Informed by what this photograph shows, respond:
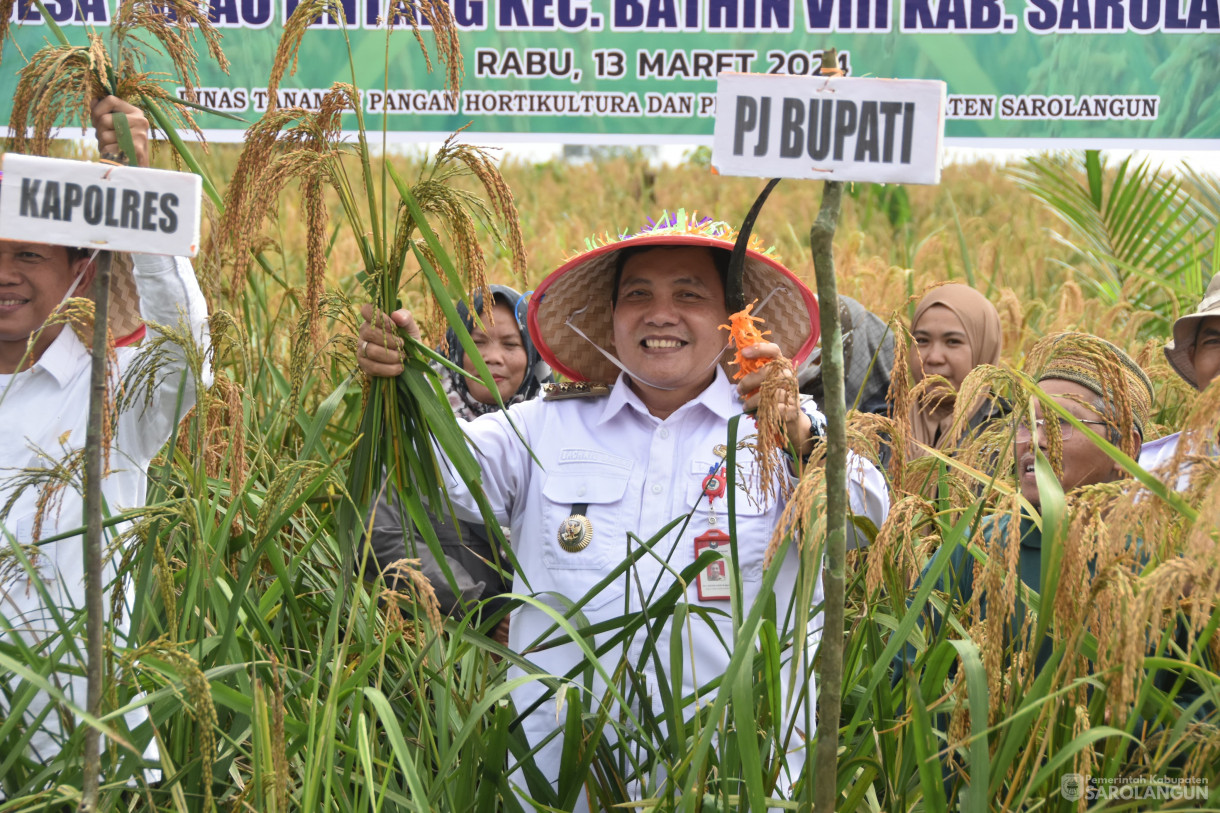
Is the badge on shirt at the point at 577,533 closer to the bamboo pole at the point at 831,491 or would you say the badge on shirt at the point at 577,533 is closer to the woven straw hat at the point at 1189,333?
the bamboo pole at the point at 831,491

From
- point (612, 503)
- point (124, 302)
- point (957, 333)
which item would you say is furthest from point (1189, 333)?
point (124, 302)

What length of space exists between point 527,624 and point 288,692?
26.3 inches

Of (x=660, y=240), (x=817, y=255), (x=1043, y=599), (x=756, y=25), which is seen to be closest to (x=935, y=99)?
(x=817, y=255)

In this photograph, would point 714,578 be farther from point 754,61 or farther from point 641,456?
point 754,61

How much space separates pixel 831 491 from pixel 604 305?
1.48m

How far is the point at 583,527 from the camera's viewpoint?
85.1 inches

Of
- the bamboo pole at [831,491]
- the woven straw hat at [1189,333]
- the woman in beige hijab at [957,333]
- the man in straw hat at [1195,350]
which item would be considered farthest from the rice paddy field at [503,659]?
the woman in beige hijab at [957,333]

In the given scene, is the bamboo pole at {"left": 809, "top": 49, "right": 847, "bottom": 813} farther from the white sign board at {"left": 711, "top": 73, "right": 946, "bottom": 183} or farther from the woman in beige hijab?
the woman in beige hijab

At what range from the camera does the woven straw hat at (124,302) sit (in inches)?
81.5

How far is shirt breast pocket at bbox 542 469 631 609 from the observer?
84.1 inches

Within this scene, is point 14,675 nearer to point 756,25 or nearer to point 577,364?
point 577,364

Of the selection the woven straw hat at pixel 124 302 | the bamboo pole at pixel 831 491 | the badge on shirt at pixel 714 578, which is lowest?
the badge on shirt at pixel 714 578

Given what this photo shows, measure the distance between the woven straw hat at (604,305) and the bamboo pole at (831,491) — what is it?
3.75 ft

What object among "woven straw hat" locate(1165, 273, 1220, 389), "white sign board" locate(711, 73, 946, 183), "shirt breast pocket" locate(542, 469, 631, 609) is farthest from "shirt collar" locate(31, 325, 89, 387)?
"woven straw hat" locate(1165, 273, 1220, 389)
